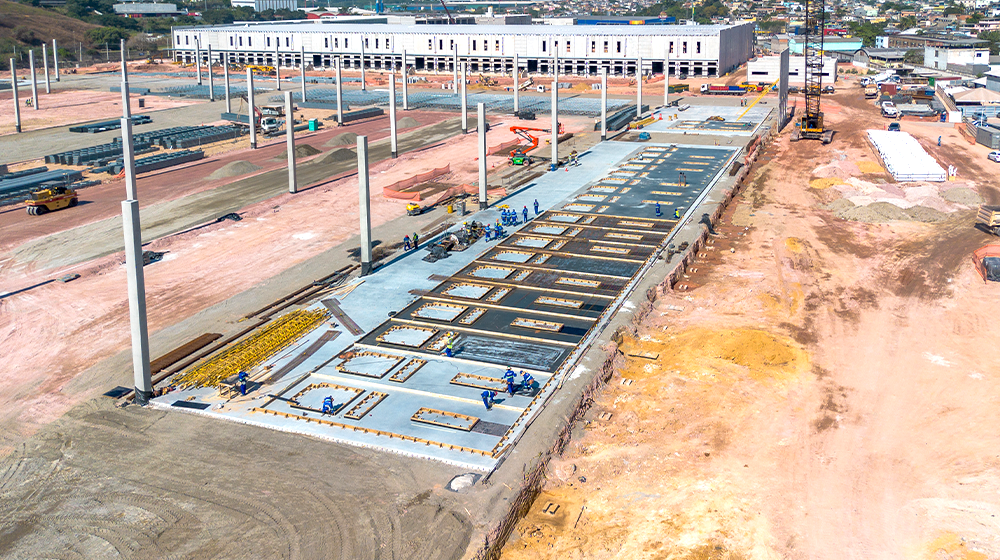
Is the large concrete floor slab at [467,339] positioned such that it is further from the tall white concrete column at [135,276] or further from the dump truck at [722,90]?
the dump truck at [722,90]

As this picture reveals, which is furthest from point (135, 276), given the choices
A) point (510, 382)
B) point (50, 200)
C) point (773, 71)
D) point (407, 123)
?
point (773, 71)

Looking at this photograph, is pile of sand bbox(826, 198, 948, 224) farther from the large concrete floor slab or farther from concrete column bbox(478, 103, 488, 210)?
concrete column bbox(478, 103, 488, 210)

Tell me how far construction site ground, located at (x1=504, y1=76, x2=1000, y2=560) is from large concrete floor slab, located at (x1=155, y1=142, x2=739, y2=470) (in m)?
2.38

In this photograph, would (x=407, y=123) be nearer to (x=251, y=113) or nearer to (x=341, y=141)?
(x=341, y=141)

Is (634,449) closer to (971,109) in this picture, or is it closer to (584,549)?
(584,549)

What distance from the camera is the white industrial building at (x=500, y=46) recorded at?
405 feet

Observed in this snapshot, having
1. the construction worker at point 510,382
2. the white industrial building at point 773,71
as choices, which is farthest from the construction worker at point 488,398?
the white industrial building at point 773,71

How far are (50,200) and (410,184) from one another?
21.3 m

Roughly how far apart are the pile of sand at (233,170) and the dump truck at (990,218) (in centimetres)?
4617

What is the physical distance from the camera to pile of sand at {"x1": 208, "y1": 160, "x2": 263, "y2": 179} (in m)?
58.9

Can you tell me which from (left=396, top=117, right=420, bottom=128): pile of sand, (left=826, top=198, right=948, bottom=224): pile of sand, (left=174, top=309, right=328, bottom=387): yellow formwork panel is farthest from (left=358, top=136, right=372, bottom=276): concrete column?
(left=396, top=117, right=420, bottom=128): pile of sand

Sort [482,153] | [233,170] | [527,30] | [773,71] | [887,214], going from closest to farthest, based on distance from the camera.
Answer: [482,153], [887,214], [233,170], [773,71], [527,30]

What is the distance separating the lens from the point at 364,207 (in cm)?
3675

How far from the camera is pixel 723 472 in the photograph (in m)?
22.0
